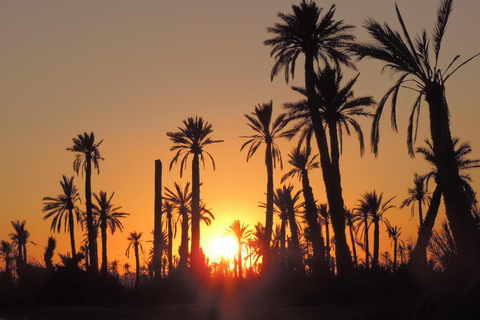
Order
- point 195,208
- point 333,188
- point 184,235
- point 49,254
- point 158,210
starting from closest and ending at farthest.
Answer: point 333,188 < point 49,254 < point 158,210 < point 195,208 < point 184,235

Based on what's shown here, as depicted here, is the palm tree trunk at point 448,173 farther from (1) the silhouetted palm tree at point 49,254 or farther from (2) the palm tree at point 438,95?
(1) the silhouetted palm tree at point 49,254

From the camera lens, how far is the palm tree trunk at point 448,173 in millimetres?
16922

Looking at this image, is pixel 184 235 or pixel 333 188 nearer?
pixel 333 188

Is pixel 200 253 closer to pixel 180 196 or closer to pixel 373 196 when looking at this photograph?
pixel 180 196

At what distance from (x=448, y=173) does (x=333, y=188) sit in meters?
9.76

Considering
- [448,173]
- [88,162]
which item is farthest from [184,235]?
[448,173]

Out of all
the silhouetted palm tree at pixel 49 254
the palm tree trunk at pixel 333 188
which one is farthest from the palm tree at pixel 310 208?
the silhouetted palm tree at pixel 49 254

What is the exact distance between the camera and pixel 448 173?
17688mm

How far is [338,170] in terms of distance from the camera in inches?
1101

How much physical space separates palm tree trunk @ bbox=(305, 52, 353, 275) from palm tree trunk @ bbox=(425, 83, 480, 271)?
29.2 ft

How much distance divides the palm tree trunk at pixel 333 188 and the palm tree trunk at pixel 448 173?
29.2 feet

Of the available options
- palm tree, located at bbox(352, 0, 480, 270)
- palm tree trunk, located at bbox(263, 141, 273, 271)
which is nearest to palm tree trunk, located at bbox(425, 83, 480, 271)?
palm tree, located at bbox(352, 0, 480, 270)

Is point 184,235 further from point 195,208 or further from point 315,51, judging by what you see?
point 315,51

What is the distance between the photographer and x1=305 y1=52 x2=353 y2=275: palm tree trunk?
26359 mm
